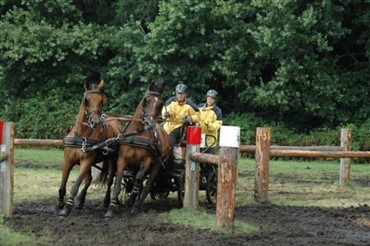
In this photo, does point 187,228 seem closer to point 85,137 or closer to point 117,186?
point 117,186

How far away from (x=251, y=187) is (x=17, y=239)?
8.26 metres

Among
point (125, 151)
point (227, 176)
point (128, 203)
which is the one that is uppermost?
point (125, 151)

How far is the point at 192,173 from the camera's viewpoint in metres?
12.3

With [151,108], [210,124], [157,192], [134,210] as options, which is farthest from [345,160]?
[134,210]

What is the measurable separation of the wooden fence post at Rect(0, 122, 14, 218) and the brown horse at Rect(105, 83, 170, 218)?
157 centimetres

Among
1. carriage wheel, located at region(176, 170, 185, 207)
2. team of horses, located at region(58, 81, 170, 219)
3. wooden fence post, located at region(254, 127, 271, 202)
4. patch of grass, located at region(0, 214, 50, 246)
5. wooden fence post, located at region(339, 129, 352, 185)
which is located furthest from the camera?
wooden fence post, located at region(339, 129, 352, 185)

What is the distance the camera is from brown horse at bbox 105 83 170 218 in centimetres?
1208

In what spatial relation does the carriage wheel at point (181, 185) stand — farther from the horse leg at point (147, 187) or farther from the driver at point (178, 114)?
the driver at point (178, 114)

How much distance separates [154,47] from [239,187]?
43.5 ft

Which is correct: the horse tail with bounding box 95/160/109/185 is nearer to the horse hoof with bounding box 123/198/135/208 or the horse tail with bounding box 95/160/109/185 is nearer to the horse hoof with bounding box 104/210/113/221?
the horse hoof with bounding box 123/198/135/208

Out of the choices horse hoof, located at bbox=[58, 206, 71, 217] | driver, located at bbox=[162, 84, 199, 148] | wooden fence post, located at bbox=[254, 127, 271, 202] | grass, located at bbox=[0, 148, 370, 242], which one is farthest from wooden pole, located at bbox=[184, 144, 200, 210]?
wooden fence post, located at bbox=[254, 127, 271, 202]

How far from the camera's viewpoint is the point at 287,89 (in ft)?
91.5

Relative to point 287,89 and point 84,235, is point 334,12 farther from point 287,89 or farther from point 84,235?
point 84,235

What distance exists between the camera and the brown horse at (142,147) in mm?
12078
